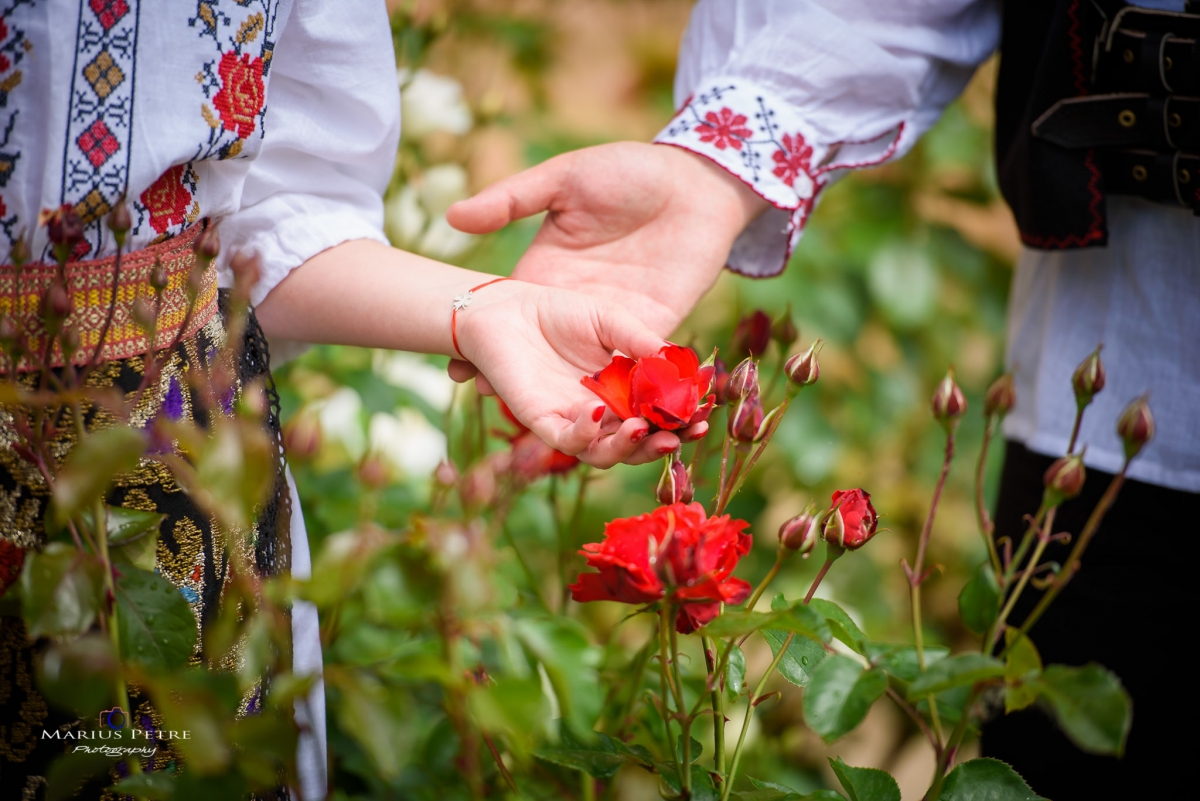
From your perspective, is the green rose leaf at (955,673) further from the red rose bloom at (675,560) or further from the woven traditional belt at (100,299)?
the woven traditional belt at (100,299)

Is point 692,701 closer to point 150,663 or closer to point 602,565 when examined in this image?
point 602,565

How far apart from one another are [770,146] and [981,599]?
0.51 metres

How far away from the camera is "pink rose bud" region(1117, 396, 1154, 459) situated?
47 cm

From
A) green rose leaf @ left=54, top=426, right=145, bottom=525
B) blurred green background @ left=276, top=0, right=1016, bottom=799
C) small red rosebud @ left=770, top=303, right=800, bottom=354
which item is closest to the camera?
green rose leaf @ left=54, top=426, right=145, bottom=525

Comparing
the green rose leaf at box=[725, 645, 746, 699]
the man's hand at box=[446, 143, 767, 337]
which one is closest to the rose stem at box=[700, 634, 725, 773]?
the green rose leaf at box=[725, 645, 746, 699]

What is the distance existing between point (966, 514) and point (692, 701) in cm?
139

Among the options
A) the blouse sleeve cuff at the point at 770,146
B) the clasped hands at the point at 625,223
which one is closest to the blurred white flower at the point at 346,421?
the clasped hands at the point at 625,223

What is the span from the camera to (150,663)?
1.32 ft

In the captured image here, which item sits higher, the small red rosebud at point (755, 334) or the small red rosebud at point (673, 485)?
the small red rosebud at point (673, 485)

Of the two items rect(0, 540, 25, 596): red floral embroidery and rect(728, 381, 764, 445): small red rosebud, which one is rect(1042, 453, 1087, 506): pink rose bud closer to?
rect(728, 381, 764, 445): small red rosebud

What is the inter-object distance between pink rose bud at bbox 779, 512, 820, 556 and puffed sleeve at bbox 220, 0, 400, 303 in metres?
0.43

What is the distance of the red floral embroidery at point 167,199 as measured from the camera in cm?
54

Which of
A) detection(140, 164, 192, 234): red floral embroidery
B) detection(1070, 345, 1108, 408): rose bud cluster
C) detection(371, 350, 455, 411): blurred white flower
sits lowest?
detection(371, 350, 455, 411): blurred white flower

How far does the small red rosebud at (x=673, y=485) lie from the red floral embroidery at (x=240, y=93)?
34 centimetres
